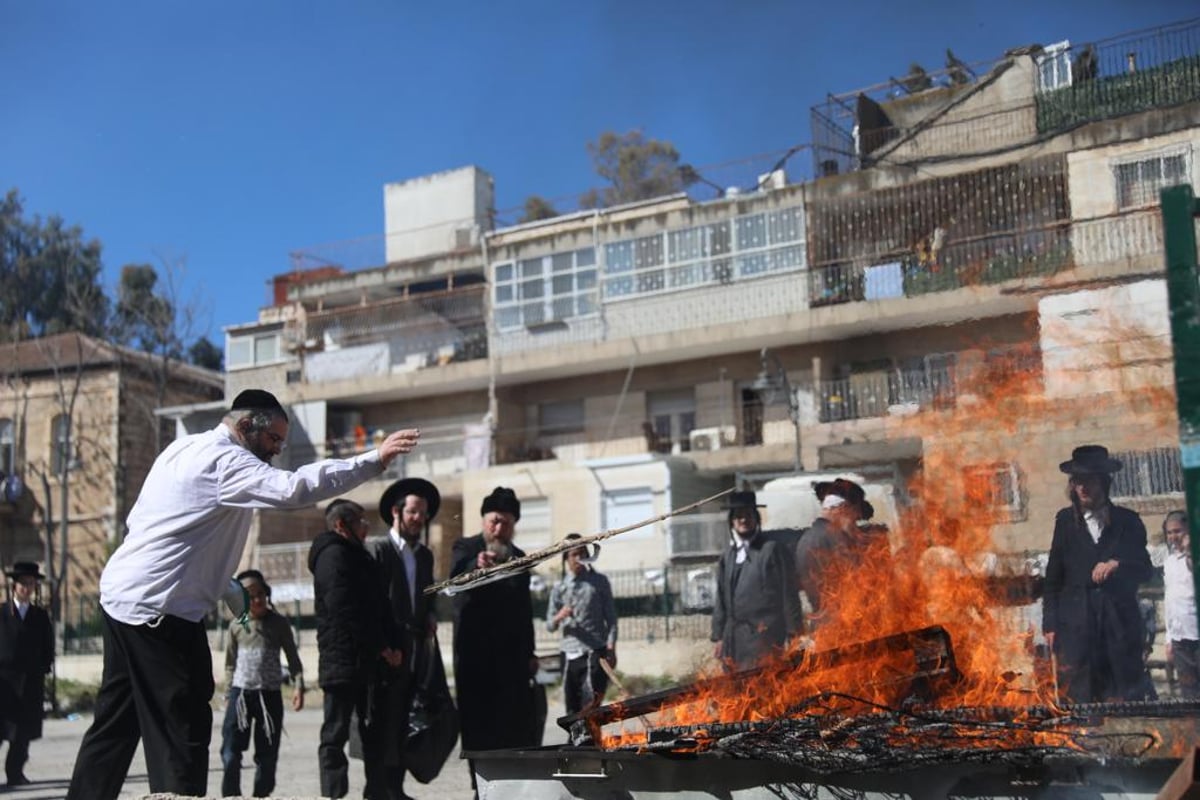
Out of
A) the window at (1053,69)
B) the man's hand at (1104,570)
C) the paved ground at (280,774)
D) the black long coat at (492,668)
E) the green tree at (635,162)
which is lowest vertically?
the paved ground at (280,774)

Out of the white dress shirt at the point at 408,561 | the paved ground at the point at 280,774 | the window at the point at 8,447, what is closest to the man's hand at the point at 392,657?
the white dress shirt at the point at 408,561

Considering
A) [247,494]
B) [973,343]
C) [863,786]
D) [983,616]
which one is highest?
[973,343]

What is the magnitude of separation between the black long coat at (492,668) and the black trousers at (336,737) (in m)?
0.69

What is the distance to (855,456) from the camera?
1238 centimetres

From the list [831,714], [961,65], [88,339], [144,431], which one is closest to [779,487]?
[831,714]

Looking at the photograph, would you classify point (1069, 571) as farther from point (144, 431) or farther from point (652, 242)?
point (144, 431)

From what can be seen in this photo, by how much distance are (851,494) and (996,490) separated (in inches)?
54.2

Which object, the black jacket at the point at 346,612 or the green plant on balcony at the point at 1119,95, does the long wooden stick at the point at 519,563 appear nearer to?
the black jacket at the point at 346,612

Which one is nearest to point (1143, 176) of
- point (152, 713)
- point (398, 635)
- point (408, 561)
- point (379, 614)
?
point (408, 561)

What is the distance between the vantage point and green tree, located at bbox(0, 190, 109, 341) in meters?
56.1

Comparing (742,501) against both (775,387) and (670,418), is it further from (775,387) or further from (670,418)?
(670,418)

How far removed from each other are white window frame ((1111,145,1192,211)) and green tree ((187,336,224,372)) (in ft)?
157

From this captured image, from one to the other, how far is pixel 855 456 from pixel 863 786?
7.90 m

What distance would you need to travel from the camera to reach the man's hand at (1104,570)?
6395 mm
